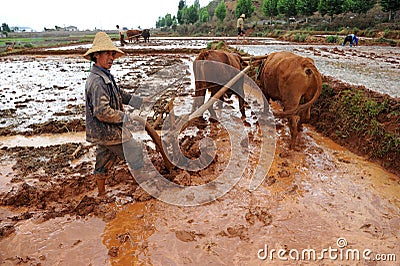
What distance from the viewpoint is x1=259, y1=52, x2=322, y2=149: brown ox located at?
14.7 ft

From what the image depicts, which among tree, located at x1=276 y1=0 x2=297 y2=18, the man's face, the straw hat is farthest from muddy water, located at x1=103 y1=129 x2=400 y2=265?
tree, located at x1=276 y1=0 x2=297 y2=18

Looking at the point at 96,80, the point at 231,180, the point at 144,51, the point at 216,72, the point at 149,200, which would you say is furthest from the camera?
the point at 144,51

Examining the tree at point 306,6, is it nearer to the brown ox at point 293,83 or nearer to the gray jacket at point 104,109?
the brown ox at point 293,83

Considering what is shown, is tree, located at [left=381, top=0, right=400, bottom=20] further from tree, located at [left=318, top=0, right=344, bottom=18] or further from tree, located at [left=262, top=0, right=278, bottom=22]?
tree, located at [left=262, top=0, right=278, bottom=22]

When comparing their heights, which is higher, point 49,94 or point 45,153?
point 49,94

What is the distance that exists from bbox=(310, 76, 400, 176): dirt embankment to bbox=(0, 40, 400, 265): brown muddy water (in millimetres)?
228

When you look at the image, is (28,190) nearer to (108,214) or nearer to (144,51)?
(108,214)

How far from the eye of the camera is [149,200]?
368 centimetres

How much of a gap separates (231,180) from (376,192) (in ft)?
6.30

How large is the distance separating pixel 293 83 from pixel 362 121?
151 cm

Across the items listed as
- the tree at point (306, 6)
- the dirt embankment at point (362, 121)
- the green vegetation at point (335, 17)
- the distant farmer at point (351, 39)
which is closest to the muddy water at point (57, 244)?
the dirt embankment at point (362, 121)

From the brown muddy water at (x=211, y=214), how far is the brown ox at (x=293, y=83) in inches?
30.9

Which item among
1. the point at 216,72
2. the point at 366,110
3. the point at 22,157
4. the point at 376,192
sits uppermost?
the point at 216,72

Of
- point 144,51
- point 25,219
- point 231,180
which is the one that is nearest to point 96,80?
point 25,219
